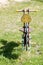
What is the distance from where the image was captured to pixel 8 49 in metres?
12.2

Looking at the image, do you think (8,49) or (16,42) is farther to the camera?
(16,42)

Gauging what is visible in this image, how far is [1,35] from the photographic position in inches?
573

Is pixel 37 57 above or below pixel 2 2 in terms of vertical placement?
below

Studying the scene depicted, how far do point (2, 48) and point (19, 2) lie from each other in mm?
11411

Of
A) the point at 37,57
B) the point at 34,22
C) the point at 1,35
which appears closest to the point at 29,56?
the point at 37,57

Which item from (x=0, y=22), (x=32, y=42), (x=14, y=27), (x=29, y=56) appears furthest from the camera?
(x=0, y=22)

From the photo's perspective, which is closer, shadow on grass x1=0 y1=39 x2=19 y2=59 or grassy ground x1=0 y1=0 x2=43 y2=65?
grassy ground x1=0 y1=0 x2=43 y2=65

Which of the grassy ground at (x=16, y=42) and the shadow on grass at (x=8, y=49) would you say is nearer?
the grassy ground at (x=16, y=42)

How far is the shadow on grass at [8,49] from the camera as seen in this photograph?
11.4 m

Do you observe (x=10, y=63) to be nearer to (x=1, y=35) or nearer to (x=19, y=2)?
(x=1, y=35)

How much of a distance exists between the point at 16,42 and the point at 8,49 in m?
1.19

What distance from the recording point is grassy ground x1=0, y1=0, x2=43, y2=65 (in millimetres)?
10992

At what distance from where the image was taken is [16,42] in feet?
43.5

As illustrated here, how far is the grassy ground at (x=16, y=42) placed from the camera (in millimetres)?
10992
